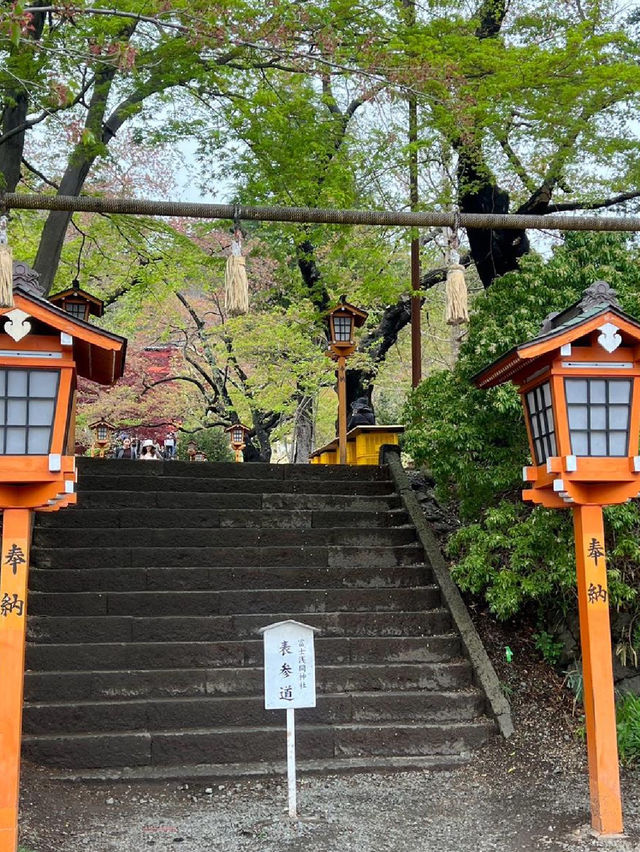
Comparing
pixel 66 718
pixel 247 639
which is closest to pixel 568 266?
pixel 247 639

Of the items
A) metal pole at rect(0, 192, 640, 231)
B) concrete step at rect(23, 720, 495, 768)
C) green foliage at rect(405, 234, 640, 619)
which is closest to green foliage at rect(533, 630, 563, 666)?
green foliage at rect(405, 234, 640, 619)

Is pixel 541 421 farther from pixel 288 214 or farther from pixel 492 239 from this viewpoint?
pixel 492 239

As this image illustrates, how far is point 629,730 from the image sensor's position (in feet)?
21.9

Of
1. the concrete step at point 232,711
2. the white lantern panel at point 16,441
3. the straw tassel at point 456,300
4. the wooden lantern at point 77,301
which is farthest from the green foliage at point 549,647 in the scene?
the wooden lantern at point 77,301

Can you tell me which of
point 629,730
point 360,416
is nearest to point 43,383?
point 629,730

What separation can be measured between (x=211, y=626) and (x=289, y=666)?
2.08 meters

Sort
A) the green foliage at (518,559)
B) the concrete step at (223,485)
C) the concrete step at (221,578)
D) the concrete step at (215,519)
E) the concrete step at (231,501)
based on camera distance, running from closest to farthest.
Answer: the green foliage at (518,559) < the concrete step at (221,578) < the concrete step at (215,519) < the concrete step at (231,501) < the concrete step at (223,485)

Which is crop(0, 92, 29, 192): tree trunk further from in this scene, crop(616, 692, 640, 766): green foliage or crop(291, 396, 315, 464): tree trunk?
crop(291, 396, 315, 464): tree trunk

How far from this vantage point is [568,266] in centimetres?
844

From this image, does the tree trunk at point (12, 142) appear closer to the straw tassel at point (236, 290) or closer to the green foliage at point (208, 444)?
the straw tassel at point (236, 290)

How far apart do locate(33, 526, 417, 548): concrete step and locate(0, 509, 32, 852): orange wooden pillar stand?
3750 mm

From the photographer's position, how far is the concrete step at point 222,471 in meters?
10.5

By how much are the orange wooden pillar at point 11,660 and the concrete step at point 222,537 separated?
12.3ft

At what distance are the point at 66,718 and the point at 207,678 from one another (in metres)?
1.23
